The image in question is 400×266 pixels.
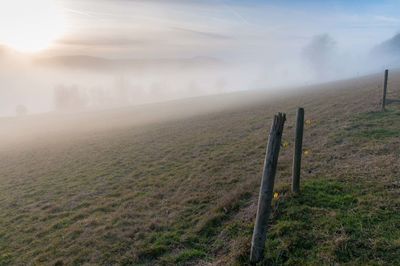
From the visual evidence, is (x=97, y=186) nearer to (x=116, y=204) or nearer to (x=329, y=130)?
(x=116, y=204)

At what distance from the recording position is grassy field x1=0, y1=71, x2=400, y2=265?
279 inches

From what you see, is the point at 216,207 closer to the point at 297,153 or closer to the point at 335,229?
the point at 297,153

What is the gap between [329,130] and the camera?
17672 millimetres

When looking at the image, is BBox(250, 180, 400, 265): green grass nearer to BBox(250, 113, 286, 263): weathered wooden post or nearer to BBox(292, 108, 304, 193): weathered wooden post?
BBox(292, 108, 304, 193): weathered wooden post

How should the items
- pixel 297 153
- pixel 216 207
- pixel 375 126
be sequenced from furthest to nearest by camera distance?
pixel 375 126 → pixel 216 207 → pixel 297 153

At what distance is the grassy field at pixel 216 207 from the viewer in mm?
7099

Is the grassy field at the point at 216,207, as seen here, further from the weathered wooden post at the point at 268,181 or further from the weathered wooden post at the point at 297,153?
the weathered wooden post at the point at 268,181

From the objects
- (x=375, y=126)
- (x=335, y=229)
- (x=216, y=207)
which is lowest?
(x=216, y=207)

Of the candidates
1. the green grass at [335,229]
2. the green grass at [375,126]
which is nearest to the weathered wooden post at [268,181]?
the green grass at [335,229]

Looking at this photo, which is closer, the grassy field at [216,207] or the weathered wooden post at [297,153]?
the grassy field at [216,207]

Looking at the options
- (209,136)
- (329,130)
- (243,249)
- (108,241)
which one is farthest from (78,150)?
(243,249)

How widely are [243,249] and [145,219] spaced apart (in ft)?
14.7

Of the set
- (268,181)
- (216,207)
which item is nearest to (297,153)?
(268,181)

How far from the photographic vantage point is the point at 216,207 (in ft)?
32.9
